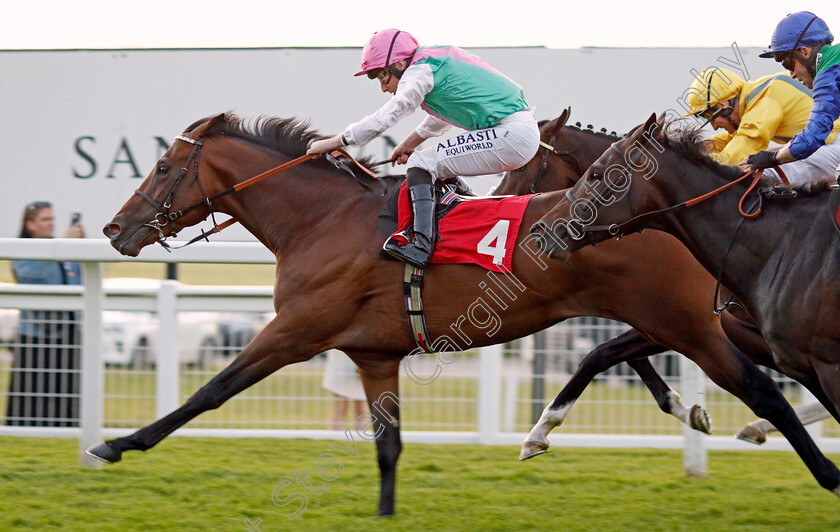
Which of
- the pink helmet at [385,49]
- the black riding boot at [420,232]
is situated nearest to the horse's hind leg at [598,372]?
the black riding boot at [420,232]

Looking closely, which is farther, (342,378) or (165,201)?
(342,378)

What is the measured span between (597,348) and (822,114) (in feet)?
5.30

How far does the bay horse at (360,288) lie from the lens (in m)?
4.16

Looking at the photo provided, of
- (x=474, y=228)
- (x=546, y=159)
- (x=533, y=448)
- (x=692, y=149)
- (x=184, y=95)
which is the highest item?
(x=184, y=95)

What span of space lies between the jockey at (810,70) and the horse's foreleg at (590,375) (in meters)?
1.17

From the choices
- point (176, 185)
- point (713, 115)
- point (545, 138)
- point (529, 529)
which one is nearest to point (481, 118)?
point (545, 138)

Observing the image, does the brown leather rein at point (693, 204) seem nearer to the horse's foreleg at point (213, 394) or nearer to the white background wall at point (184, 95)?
the horse's foreleg at point (213, 394)

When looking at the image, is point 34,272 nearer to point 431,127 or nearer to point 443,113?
point 431,127

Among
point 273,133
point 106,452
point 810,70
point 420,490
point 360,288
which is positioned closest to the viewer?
point 810,70

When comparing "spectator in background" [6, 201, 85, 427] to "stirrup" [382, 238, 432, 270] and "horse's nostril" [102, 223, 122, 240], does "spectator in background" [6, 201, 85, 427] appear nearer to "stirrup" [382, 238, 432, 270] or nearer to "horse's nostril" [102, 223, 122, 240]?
"horse's nostril" [102, 223, 122, 240]

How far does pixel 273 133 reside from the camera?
466 centimetres

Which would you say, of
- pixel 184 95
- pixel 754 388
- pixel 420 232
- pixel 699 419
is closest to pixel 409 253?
pixel 420 232

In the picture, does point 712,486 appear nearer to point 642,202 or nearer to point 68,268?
point 642,202

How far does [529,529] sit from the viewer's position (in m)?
4.02
